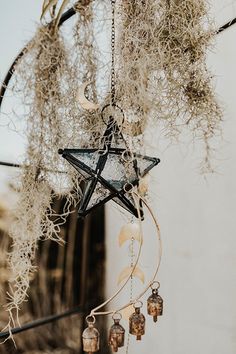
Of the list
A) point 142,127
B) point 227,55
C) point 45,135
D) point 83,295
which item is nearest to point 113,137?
point 142,127

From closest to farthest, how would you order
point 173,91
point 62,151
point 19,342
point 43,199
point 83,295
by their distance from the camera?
point 62,151 → point 173,91 → point 43,199 → point 19,342 → point 83,295

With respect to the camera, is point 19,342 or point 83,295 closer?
point 19,342

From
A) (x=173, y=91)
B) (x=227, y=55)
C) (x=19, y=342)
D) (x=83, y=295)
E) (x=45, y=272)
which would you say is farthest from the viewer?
(x=83, y=295)

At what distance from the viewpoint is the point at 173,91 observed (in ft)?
3.94

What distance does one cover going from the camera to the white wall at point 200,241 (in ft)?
6.05

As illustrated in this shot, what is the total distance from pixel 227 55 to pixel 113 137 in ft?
3.75

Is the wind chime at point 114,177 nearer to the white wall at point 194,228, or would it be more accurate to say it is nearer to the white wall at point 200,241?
the white wall at point 194,228


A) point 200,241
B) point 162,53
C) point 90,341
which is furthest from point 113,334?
point 200,241

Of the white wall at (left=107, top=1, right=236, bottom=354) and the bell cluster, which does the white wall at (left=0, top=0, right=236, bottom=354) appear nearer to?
the white wall at (left=107, top=1, right=236, bottom=354)

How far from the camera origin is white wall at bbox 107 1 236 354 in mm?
1843

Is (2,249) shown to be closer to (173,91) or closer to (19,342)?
(19,342)

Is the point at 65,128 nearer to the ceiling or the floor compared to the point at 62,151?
nearer to the ceiling

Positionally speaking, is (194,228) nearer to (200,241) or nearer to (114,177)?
(200,241)

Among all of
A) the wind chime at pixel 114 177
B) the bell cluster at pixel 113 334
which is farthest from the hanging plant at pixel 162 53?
the bell cluster at pixel 113 334
